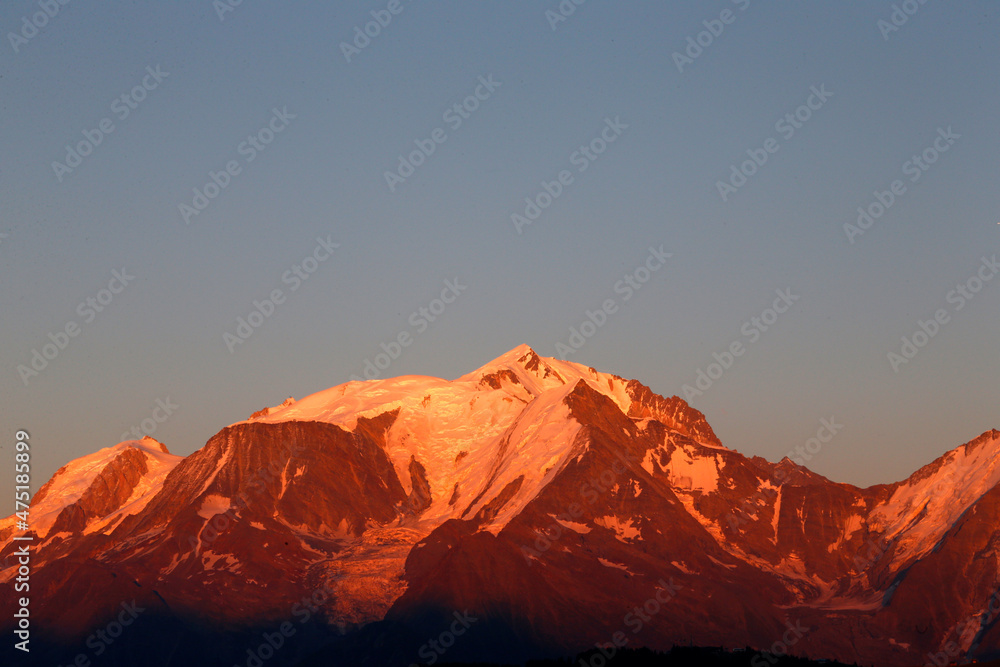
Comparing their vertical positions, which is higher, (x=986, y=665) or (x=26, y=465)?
(x=26, y=465)

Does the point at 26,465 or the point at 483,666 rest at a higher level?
the point at 26,465

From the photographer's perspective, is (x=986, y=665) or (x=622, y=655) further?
(x=622, y=655)

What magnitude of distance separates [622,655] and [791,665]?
59.6 feet

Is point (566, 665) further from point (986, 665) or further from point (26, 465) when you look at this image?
point (26, 465)

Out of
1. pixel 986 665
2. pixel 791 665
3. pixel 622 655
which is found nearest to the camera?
pixel 986 665

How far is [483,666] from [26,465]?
168 feet

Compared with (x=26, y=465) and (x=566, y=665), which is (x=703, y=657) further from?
(x=26, y=465)

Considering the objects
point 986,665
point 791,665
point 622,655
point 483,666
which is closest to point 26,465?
point 483,666

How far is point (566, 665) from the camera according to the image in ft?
536

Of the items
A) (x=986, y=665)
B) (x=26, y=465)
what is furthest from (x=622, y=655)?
(x=26, y=465)

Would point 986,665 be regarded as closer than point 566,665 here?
Yes

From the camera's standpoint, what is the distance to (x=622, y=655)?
16712 cm

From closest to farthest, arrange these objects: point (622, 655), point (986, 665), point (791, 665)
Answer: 1. point (986, 665)
2. point (791, 665)
3. point (622, 655)

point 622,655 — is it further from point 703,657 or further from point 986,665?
point 986,665
